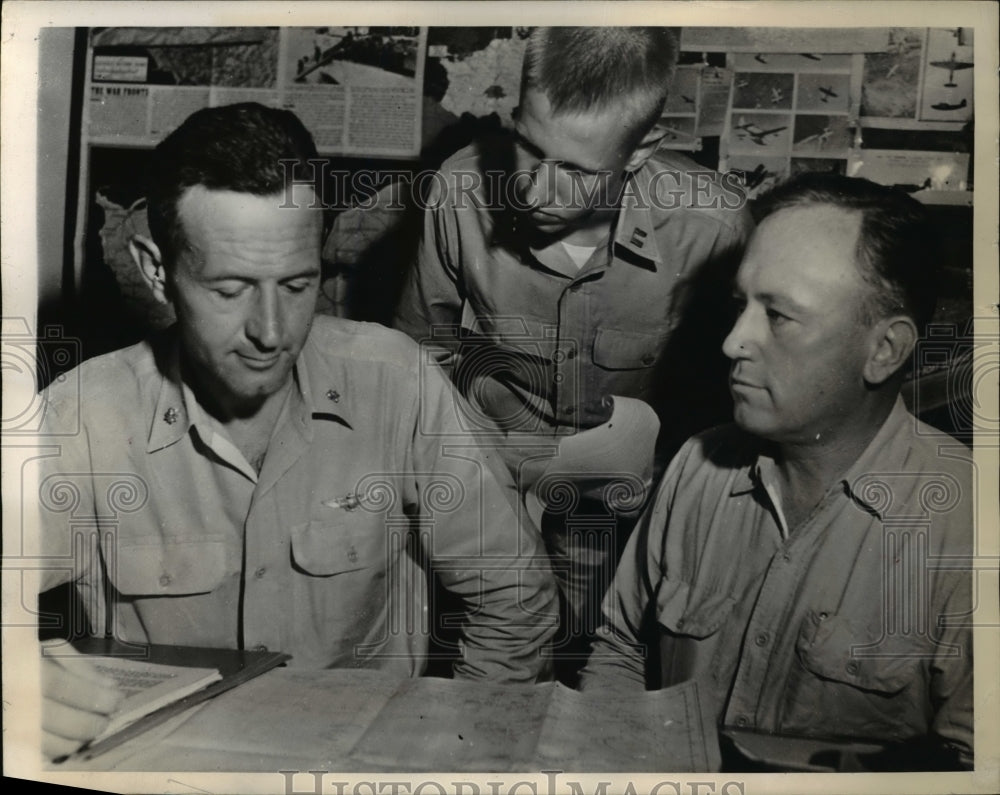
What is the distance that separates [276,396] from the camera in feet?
7.59

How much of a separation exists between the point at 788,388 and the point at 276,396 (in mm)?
1083

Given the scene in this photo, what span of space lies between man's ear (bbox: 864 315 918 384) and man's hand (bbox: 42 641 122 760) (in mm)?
1724

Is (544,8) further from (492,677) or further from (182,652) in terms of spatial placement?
(182,652)

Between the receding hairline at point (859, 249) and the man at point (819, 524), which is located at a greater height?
the receding hairline at point (859, 249)

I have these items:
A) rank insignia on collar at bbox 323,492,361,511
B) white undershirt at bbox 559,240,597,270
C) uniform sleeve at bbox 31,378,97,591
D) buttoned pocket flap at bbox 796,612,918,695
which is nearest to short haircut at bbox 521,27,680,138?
white undershirt at bbox 559,240,597,270

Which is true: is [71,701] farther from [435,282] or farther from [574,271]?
[574,271]

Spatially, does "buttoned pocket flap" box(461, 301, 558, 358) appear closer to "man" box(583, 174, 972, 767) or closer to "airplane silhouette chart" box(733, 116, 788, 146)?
"man" box(583, 174, 972, 767)

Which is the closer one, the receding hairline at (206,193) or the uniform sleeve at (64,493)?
the receding hairline at (206,193)

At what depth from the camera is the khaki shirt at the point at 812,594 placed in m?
2.26

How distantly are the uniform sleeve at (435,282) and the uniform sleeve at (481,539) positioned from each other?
0.32ft

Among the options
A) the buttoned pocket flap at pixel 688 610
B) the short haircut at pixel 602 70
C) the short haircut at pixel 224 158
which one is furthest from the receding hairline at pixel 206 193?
the buttoned pocket flap at pixel 688 610

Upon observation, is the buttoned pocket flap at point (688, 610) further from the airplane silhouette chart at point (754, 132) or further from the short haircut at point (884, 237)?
the airplane silhouette chart at point (754, 132)

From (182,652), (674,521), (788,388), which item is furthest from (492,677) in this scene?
(788,388)

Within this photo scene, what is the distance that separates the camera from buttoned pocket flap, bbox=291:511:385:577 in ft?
7.56
